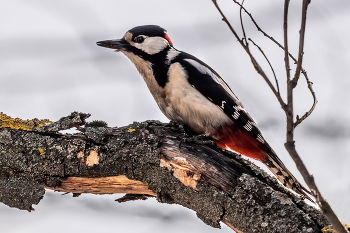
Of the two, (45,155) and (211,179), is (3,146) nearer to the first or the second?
(45,155)

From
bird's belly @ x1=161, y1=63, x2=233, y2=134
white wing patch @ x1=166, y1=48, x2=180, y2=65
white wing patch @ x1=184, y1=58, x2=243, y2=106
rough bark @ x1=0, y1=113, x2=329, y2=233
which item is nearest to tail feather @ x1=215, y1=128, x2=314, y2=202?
bird's belly @ x1=161, y1=63, x2=233, y2=134

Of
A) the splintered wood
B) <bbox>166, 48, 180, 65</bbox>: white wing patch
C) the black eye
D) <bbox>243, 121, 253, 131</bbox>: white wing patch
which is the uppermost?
the black eye

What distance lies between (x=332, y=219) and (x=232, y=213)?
63cm

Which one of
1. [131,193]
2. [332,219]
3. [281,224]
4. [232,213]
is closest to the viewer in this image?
[332,219]

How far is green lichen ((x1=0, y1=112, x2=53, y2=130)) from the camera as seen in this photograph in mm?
2804

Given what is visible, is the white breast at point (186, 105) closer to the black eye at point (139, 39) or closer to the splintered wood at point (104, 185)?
the black eye at point (139, 39)

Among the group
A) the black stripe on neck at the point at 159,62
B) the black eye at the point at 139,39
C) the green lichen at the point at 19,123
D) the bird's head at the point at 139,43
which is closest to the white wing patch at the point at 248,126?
the black stripe on neck at the point at 159,62

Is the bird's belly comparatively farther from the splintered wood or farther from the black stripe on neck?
the splintered wood

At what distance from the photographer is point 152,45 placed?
341 centimetres

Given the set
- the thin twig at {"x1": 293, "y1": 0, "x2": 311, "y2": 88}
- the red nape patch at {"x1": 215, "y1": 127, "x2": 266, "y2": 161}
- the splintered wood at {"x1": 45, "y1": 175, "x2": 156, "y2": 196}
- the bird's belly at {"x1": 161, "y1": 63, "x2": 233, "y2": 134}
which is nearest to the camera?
the thin twig at {"x1": 293, "y1": 0, "x2": 311, "y2": 88}

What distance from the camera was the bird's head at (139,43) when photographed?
11.1 feet

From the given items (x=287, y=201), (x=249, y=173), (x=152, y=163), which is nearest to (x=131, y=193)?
(x=152, y=163)

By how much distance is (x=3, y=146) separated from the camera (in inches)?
106

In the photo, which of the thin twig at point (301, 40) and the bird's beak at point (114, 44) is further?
the bird's beak at point (114, 44)
